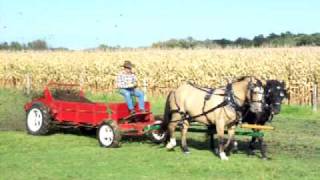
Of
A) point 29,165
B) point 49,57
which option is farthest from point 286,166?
point 49,57

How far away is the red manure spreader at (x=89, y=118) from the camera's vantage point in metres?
15.6

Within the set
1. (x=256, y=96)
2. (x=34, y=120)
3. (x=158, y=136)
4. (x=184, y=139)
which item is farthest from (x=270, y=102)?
(x=34, y=120)

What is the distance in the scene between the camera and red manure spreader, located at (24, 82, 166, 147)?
614 inches

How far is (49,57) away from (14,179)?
30.5 m

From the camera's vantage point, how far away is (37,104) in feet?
58.7

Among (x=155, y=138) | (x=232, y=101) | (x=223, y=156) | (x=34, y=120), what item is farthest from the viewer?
(x=34, y=120)

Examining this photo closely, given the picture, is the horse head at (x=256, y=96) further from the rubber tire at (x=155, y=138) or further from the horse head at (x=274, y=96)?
the rubber tire at (x=155, y=138)

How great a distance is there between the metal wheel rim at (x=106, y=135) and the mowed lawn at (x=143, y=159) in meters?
0.25

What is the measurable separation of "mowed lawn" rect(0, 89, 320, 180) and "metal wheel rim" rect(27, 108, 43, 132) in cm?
42

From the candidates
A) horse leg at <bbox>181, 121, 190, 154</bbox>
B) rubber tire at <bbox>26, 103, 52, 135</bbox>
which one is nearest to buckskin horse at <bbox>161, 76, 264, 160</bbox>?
horse leg at <bbox>181, 121, 190, 154</bbox>

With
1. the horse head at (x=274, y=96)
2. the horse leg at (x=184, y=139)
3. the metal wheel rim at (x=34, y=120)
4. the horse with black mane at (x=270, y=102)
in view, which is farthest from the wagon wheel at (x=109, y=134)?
the horse head at (x=274, y=96)

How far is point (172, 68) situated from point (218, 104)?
19835mm

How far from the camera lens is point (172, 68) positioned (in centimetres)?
3362

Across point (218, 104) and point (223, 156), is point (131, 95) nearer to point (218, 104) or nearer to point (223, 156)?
point (218, 104)
